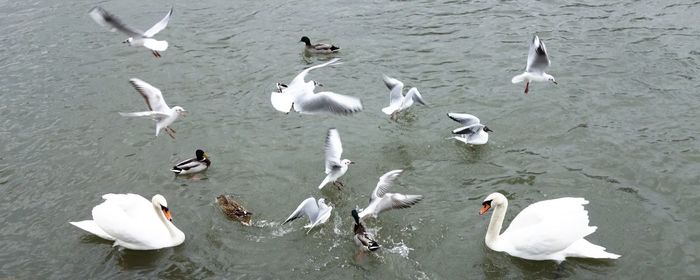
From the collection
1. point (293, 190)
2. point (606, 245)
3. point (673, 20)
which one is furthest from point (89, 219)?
point (673, 20)

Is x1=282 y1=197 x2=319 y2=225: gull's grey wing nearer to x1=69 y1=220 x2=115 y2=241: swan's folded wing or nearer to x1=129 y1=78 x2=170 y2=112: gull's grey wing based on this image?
x1=69 y1=220 x2=115 y2=241: swan's folded wing

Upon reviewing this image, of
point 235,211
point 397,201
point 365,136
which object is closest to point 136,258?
point 235,211

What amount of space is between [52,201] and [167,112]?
91.6 inches

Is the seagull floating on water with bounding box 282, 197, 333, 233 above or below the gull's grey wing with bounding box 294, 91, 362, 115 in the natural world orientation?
below

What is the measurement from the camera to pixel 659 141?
33.7ft

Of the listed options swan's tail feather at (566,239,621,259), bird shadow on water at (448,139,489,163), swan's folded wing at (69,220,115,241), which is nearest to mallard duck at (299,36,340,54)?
bird shadow on water at (448,139,489,163)

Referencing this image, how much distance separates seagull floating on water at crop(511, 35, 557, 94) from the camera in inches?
430

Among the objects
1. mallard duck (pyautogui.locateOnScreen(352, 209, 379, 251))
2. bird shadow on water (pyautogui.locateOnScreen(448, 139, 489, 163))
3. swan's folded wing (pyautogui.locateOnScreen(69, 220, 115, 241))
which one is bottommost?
swan's folded wing (pyautogui.locateOnScreen(69, 220, 115, 241))

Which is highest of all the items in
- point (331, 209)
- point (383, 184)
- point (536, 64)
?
point (536, 64)

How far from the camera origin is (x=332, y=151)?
30.9 feet

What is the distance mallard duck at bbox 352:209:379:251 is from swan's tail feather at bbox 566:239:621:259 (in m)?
2.50

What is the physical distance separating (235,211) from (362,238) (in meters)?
2.02

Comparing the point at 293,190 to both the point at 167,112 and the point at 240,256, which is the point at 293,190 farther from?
the point at 167,112

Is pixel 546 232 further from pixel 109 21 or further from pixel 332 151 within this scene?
pixel 109 21
